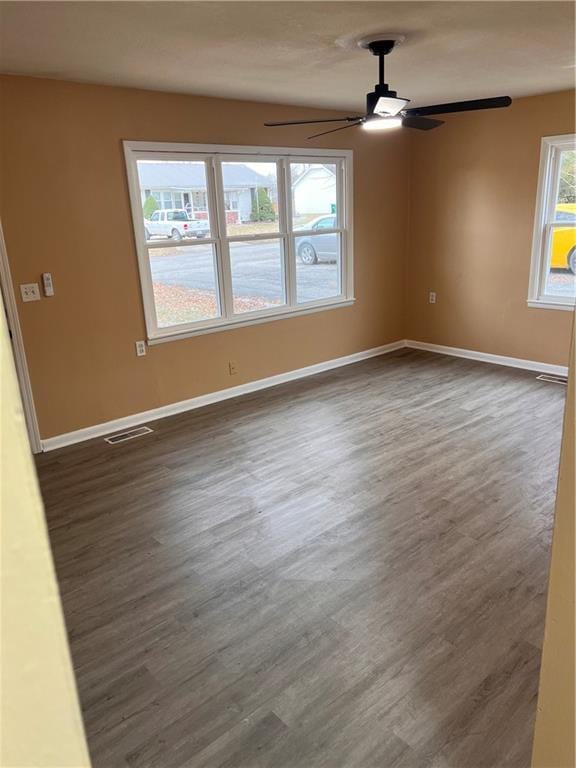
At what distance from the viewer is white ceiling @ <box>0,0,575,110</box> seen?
2.44m

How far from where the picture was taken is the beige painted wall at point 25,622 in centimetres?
41

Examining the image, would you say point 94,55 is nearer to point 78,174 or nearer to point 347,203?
point 78,174

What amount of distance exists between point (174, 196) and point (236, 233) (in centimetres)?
66

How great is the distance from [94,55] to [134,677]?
3136 millimetres

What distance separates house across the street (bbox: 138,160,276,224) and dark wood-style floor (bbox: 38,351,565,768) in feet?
5.95

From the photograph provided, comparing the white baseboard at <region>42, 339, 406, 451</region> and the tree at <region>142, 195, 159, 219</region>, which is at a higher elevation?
the tree at <region>142, 195, 159, 219</region>

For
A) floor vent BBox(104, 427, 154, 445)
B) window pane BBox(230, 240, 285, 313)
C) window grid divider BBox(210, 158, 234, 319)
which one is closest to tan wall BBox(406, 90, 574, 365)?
window pane BBox(230, 240, 285, 313)

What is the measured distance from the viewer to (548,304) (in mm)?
5379

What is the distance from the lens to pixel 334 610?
7.76 feet

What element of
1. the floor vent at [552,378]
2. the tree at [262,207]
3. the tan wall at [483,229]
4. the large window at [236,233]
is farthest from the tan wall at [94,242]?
the floor vent at [552,378]

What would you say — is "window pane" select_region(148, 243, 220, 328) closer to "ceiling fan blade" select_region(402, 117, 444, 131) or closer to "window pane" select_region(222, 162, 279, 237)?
"window pane" select_region(222, 162, 279, 237)

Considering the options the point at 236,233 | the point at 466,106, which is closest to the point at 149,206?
the point at 236,233

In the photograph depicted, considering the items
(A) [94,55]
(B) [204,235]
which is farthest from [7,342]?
(B) [204,235]

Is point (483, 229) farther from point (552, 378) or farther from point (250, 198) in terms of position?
point (250, 198)
